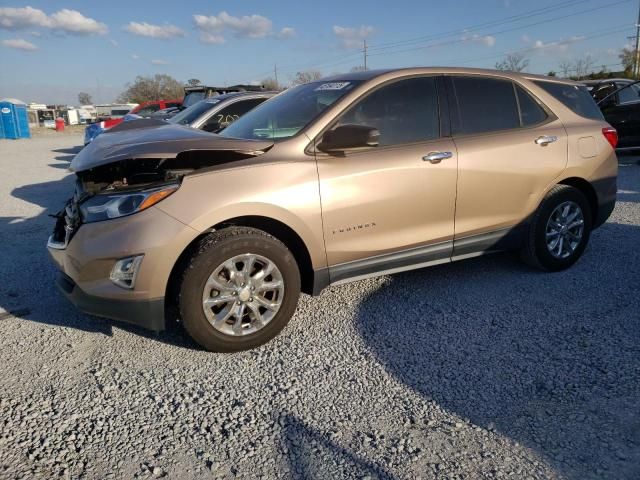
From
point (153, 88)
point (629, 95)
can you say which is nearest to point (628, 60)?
point (629, 95)

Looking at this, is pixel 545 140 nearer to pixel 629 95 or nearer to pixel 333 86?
pixel 333 86

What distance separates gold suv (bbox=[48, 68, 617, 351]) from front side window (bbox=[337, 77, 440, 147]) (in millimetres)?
11

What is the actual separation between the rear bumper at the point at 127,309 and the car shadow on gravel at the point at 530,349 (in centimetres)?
137

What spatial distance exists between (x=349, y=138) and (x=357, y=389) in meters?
1.59

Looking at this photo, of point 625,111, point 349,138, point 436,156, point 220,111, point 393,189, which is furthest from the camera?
point 625,111

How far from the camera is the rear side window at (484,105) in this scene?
404 centimetres

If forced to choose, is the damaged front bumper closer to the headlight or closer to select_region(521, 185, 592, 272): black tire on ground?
the headlight

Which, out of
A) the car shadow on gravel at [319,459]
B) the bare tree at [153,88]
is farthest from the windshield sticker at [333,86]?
the bare tree at [153,88]

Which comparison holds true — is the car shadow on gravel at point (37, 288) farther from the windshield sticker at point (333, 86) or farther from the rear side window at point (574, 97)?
the rear side window at point (574, 97)

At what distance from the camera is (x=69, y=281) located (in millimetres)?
3252

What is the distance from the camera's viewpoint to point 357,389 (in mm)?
2865

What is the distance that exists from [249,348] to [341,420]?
947 millimetres

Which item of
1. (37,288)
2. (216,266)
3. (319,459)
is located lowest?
(319,459)

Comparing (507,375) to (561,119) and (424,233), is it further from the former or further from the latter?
(561,119)
